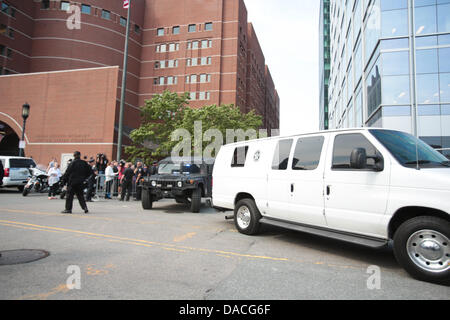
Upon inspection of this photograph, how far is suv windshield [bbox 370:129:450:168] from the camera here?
391 centimetres

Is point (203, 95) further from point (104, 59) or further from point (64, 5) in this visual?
point (64, 5)

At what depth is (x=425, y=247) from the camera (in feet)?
11.5

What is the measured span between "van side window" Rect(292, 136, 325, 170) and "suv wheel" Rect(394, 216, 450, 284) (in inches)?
65.3

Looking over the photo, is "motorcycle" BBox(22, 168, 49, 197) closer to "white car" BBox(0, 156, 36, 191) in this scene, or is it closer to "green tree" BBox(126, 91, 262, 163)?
"white car" BBox(0, 156, 36, 191)

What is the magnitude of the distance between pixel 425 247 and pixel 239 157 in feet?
13.1

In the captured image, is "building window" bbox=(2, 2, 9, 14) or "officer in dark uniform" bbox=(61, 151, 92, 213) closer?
"officer in dark uniform" bbox=(61, 151, 92, 213)

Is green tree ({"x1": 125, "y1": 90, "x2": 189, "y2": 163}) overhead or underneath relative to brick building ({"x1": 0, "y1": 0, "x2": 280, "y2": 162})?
underneath

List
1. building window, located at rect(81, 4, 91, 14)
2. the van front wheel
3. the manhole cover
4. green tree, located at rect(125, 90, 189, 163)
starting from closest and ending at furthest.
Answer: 1. the manhole cover
2. the van front wheel
3. green tree, located at rect(125, 90, 189, 163)
4. building window, located at rect(81, 4, 91, 14)

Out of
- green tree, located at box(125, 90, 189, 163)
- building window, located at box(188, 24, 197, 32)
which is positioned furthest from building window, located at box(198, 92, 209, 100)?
green tree, located at box(125, 90, 189, 163)

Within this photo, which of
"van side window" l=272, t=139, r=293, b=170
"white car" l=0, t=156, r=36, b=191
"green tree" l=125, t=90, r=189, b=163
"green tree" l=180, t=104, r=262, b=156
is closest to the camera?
"van side window" l=272, t=139, r=293, b=170
